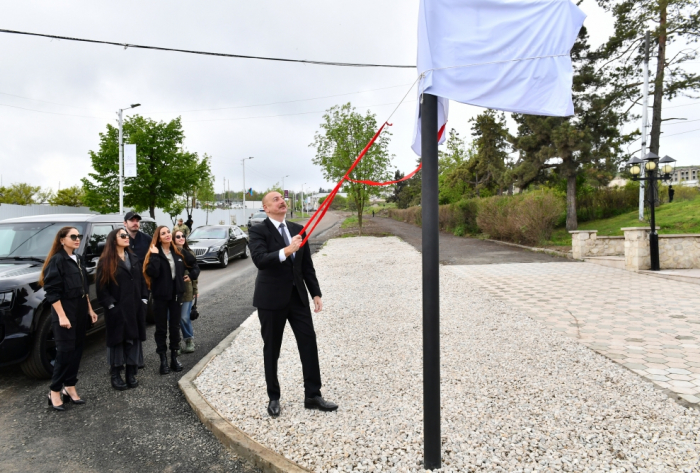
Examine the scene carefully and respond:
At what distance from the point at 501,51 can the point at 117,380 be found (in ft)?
15.9

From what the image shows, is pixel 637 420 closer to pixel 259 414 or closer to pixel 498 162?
pixel 259 414

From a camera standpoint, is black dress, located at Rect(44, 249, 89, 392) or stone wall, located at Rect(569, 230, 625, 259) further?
stone wall, located at Rect(569, 230, 625, 259)

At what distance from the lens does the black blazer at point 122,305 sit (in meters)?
4.51

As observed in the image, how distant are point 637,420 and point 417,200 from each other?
2472 inches

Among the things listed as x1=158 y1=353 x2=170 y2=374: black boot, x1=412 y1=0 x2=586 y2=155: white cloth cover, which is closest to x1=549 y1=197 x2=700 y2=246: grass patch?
x1=412 y1=0 x2=586 y2=155: white cloth cover

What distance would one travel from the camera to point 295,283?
3666mm

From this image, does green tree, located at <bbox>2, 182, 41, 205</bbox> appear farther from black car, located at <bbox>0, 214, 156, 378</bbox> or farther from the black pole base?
the black pole base

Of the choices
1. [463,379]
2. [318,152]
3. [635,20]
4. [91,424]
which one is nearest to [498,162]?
[635,20]

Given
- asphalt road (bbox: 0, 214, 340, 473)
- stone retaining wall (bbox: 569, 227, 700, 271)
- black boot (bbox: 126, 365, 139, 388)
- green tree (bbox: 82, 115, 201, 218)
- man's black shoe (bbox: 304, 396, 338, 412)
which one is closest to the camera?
asphalt road (bbox: 0, 214, 340, 473)

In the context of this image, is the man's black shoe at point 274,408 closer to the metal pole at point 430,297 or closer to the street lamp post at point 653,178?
the metal pole at point 430,297

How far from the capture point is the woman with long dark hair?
5.43 m

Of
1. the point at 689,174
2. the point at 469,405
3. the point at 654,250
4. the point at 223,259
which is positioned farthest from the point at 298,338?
the point at 689,174

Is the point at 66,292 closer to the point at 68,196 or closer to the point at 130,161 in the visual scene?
the point at 130,161

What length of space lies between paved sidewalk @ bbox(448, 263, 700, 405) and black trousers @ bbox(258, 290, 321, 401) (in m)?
3.43
